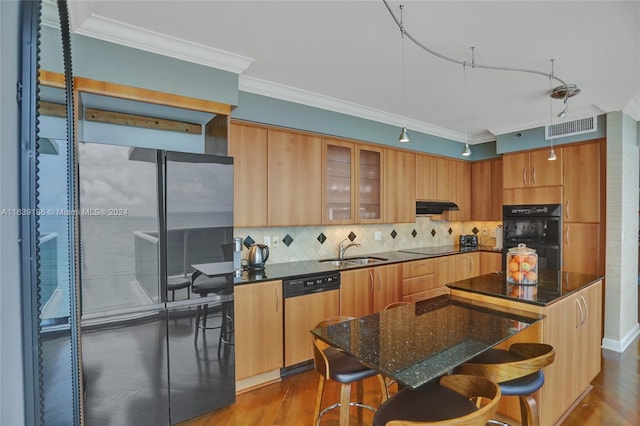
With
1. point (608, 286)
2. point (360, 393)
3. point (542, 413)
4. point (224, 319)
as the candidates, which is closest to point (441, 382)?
point (360, 393)

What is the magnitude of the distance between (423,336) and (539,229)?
140 inches

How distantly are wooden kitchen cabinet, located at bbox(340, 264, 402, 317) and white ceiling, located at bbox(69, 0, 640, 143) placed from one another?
1.84m

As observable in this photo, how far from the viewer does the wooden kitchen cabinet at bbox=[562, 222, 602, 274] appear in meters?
3.73

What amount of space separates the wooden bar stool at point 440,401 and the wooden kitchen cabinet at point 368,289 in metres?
1.71

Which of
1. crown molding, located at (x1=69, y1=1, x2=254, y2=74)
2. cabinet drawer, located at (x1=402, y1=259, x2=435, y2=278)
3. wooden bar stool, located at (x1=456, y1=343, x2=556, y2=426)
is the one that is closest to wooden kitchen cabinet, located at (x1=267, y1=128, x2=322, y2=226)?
crown molding, located at (x1=69, y1=1, x2=254, y2=74)

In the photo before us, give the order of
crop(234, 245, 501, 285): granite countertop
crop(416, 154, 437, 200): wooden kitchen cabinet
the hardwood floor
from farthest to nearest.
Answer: crop(416, 154, 437, 200): wooden kitchen cabinet, crop(234, 245, 501, 285): granite countertop, the hardwood floor

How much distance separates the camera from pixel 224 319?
2.35 metres

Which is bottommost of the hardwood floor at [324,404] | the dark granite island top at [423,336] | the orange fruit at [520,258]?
the hardwood floor at [324,404]

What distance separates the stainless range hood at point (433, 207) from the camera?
178 inches

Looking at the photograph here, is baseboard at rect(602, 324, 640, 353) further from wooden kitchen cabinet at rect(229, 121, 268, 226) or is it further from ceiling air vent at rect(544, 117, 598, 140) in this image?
wooden kitchen cabinet at rect(229, 121, 268, 226)

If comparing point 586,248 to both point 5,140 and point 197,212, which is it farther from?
point 5,140

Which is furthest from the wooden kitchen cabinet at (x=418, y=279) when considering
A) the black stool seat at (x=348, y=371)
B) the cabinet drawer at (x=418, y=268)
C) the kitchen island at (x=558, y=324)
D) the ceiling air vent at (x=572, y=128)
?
the ceiling air vent at (x=572, y=128)

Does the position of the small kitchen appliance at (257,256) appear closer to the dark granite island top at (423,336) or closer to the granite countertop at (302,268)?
the granite countertop at (302,268)

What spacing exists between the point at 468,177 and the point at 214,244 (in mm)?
4465
